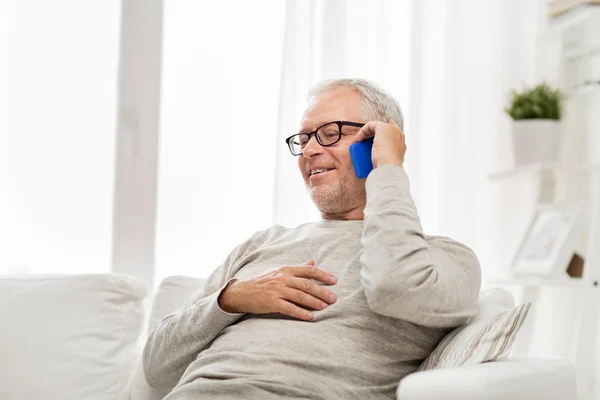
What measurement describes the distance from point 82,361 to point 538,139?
1.90 meters

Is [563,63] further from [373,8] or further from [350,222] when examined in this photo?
[350,222]

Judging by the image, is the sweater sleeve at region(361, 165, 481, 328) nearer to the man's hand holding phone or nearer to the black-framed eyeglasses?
the man's hand holding phone

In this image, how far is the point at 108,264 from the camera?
2605 mm

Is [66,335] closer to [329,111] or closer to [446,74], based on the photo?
[329,111]

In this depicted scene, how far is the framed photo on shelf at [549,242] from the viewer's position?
269 cm

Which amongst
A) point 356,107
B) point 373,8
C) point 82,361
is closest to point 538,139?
point 373,8

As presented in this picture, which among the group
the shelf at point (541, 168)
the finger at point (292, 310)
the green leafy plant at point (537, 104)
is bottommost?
the finger at point (292, 310)

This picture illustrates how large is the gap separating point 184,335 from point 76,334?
52 cm

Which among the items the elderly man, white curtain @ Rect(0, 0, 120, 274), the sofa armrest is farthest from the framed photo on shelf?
white curtain @ Rect(0, 0, 120, 274)

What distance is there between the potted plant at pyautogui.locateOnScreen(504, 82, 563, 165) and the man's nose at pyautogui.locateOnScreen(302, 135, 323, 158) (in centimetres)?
138

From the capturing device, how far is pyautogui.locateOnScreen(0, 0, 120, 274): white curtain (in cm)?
256

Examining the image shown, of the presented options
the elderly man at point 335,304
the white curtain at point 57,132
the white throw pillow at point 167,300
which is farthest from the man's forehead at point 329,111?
the white curtain at point 57,132

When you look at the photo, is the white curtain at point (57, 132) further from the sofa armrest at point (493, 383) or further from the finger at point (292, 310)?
the sofa armrest at point (493, 383)

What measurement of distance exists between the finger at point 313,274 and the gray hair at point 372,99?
17.0 inches
